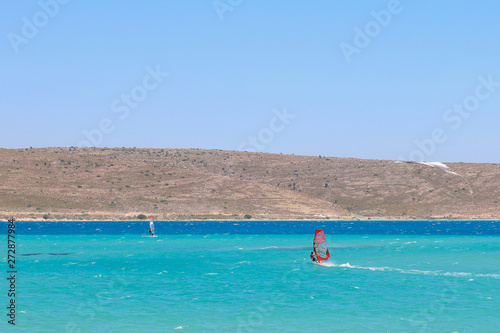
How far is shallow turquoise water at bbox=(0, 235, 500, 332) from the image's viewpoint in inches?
1473

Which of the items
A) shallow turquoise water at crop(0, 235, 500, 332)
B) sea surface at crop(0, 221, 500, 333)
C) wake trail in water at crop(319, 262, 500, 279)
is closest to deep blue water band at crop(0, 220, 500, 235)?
sea surface at crop(0, 221, 500, 333)

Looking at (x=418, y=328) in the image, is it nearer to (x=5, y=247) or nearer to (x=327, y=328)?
(x=327, y=328)

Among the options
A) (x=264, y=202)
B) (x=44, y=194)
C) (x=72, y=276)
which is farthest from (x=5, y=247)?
(x=264, y=202)

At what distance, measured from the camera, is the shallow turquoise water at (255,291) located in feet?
123

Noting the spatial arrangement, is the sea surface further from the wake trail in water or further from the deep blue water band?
the deep blue water band

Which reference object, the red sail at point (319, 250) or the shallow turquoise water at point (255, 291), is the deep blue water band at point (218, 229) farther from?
the red sail at point (319, 250)

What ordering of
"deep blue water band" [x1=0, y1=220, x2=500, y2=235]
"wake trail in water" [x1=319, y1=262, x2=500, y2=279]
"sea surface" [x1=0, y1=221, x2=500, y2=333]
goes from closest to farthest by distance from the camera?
"sea surface" [x1=0, y1=221, x2=500, y2=333] → "wake trail in water" [x1=319, y1=262, x2=500, y2=279] → "deep blue water band" [x1=0, y1=220, x2=500, y2=235]

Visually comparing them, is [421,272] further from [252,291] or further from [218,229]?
[218,229]

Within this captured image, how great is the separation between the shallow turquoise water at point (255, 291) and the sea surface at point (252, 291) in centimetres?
7

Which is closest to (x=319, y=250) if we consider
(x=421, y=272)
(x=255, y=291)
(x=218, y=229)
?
(x=421, y=272)

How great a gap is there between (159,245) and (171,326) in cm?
6444

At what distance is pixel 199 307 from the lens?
42.3 m

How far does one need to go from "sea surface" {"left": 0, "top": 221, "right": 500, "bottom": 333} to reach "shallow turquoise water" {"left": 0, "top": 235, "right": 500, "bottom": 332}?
0.07m

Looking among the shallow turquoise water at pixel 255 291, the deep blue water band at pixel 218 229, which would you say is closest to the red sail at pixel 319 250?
the shallow turquoise water at pixel 255 291
